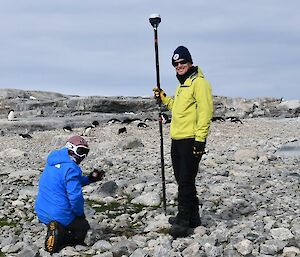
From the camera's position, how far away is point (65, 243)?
7801mm

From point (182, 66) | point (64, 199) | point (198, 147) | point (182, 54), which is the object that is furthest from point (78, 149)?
point (182, 54)

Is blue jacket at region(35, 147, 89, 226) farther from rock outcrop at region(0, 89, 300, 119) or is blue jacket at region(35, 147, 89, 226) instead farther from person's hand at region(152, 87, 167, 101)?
rock outcrop at region(0, 89, 300, 119)

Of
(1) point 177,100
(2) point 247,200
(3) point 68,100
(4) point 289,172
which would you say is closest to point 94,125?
(3) point 68,100

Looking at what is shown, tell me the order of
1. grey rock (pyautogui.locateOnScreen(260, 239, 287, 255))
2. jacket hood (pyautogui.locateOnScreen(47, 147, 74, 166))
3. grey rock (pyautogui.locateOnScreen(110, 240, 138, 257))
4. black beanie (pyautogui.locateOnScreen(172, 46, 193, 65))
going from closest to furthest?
grey rock (pyautogui.locateOnScreen(260, 239, 287, 255)), grey rock (pyautogui.locateOnScreen(110, 240, 138, 257)), jacket hood (pyautogui.locateOnScreen(47, 147, 74, 166)), black beanie (pyautogui.locateOnScreen(172, 46, 193, 65))

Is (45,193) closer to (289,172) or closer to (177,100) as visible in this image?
(177,100)

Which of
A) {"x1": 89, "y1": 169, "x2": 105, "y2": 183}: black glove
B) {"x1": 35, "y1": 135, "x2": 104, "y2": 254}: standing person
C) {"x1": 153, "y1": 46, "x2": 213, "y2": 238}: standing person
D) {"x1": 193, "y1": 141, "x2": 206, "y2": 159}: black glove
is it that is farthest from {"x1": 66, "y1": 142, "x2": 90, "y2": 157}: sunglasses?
{"x1": 193, "y1": 141, "x2": 206, "y2": 159}: black glove

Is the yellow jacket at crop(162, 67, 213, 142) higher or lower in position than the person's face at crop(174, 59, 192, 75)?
lower

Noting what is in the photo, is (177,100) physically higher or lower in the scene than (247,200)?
higher

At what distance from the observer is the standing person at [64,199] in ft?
24.8

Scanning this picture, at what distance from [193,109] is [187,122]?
205mm

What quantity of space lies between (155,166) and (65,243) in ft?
22.3

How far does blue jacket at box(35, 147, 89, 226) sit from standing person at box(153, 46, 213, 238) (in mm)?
1449

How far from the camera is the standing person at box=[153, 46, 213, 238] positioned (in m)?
7.61

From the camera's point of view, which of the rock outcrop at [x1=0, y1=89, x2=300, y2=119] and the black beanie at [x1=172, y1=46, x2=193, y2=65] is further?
the rock outcrop at [x1=0, y1=89, x2=300, y2=119]
